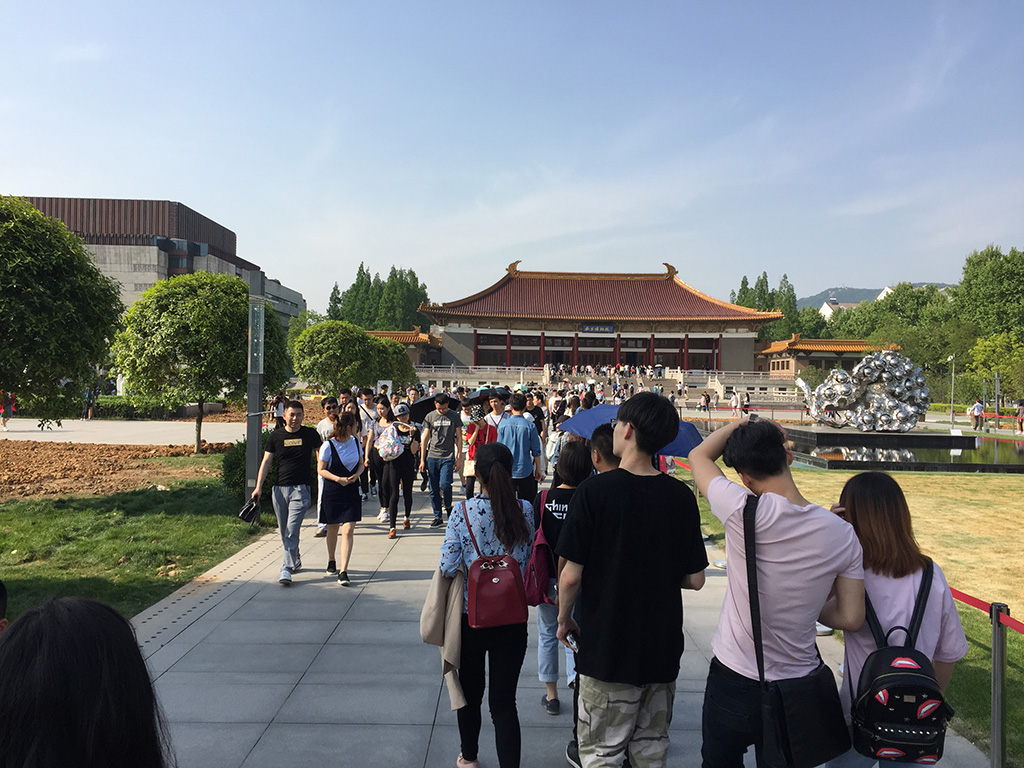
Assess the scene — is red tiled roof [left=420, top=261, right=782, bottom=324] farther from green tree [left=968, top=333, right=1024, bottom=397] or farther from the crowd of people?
the crowd of people

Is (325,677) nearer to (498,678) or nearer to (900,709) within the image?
(498,678)

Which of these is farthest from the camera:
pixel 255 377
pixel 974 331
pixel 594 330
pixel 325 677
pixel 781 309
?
pixel 781 309

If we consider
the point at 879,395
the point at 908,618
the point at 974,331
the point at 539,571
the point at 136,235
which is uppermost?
the point at 136,235

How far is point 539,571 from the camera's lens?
3264 mm

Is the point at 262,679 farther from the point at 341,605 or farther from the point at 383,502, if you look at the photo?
the point at 383,502

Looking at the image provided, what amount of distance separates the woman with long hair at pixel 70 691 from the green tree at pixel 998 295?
59.0 metres

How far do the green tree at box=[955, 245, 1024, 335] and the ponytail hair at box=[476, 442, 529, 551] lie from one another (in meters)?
56.9

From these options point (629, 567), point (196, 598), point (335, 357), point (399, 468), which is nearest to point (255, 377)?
point (399, 468)

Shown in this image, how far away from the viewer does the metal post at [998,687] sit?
2926mm

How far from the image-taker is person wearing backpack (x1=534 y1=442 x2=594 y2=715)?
3.46 metres

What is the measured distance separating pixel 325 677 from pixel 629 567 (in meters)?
2.75

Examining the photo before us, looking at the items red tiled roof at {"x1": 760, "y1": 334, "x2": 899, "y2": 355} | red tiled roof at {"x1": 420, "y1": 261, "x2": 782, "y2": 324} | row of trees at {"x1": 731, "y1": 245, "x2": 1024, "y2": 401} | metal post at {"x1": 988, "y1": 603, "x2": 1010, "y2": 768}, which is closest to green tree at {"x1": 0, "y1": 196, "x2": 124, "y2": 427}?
metal post at {"x1": 988, "y1": 603, "x2": 1010, "y2": 768}

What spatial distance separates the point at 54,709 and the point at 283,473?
5.34 meters

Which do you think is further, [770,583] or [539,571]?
[539,571]
